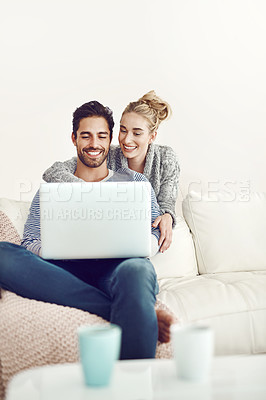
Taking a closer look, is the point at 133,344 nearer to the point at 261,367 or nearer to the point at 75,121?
the point at 261,367

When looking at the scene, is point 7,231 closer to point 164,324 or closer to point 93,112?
point 93,112

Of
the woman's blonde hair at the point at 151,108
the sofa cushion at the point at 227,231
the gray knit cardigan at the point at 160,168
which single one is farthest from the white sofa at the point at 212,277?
the woman's blonde hair at the point at 151,108

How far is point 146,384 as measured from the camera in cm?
87

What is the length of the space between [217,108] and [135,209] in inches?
62.9

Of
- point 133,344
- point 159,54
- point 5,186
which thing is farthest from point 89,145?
point 133,344

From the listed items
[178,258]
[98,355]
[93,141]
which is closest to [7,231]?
[93,141]

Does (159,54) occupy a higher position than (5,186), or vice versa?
(159,54)

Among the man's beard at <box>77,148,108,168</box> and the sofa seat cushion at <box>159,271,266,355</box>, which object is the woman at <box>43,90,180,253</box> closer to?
the man's beard at <box>77,148,108,168</box>

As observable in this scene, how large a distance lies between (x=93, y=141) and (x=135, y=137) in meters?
0.36

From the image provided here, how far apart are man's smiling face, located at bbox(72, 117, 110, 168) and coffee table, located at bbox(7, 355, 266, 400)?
4.56ft

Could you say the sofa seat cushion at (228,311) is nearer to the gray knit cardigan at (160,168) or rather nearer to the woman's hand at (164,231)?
the woman's hand at (164,231)

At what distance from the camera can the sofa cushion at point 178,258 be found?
86.4 inches

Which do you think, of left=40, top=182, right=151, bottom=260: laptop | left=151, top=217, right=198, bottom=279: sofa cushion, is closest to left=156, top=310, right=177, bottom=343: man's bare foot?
left=40, top=182, right=151, bottom=260: laptop

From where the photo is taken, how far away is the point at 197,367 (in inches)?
33.9
